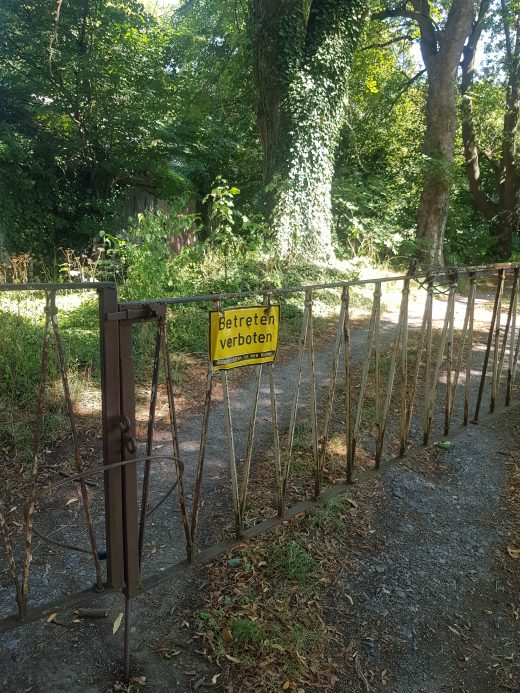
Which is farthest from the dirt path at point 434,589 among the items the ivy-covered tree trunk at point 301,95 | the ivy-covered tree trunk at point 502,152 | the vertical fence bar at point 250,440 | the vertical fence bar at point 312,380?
the ivy-covered tree trunk at point 502,152

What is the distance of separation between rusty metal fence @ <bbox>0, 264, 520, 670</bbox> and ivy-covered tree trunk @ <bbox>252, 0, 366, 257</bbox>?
279 cm

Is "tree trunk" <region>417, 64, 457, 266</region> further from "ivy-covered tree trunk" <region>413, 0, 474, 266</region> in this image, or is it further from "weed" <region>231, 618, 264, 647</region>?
"weed" <region>231, 618, 264, 647</region>

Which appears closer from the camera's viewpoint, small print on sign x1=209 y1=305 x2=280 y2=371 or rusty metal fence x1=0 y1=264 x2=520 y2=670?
rusty metal fence x1=0 y1=264 x2=520 y2=670

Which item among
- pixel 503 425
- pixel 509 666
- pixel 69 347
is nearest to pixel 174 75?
pixel 69 347

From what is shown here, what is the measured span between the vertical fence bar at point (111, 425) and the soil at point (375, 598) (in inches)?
21.0

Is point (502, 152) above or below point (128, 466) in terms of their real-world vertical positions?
above

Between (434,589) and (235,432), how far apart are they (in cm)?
202

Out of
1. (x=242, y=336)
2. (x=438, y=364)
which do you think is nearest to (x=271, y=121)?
(x=438, y=364)

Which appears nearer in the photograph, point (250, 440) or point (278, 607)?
point (250, 440)

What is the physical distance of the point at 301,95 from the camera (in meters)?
8.45

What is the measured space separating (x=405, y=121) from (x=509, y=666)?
51.9ft

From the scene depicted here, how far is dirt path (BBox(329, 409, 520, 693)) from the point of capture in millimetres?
2377

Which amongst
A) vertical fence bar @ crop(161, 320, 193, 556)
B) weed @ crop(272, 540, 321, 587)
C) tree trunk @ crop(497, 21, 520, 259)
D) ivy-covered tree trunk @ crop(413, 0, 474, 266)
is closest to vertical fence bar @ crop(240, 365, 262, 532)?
vertical fence bar @ crop(161, 320, 193, 556)

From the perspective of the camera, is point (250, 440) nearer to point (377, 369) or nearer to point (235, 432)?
point (377, 369)
